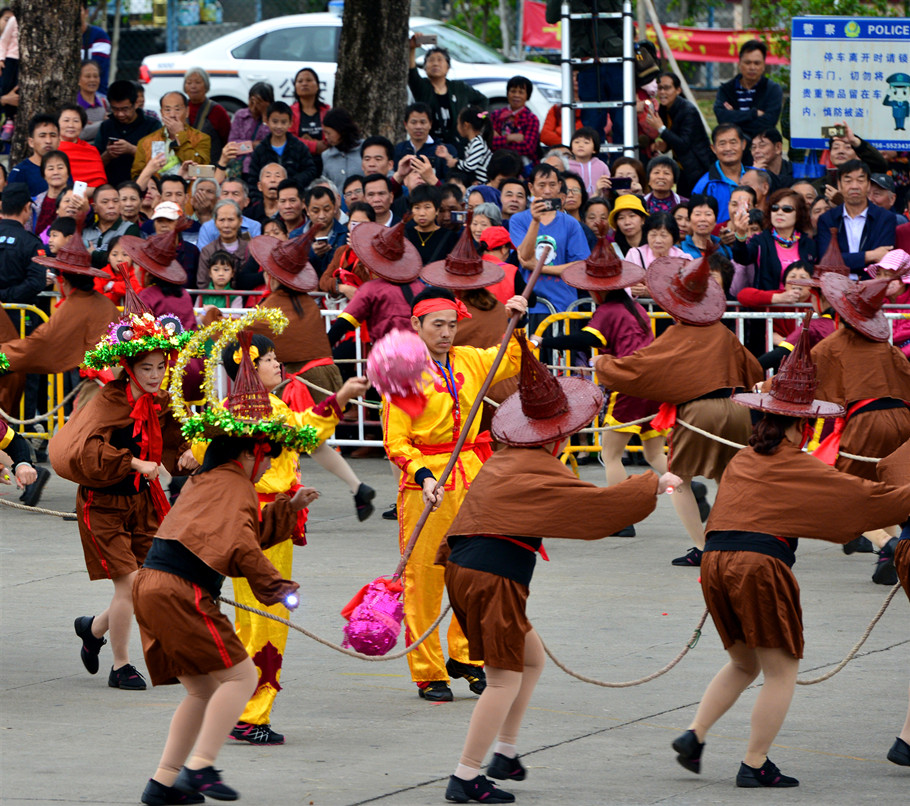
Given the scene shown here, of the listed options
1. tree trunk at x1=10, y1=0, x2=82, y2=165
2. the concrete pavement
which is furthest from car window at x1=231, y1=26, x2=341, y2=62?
the concrete pavement

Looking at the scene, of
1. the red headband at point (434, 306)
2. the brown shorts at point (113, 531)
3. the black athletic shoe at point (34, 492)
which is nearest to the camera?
the red headband at point (434, 306)

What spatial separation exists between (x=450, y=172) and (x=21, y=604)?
6.62 metres

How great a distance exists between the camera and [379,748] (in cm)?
625

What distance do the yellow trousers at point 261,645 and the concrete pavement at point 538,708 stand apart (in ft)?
0.52

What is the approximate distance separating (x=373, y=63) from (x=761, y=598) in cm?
1171

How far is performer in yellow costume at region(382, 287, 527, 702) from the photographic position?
6906mm

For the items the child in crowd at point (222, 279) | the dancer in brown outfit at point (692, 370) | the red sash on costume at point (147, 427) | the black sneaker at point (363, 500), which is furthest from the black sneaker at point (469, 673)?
the child in crowd at point (222, 279)

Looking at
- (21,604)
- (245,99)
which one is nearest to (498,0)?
(245,99)

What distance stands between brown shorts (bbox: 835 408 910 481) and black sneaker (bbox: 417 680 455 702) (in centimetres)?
294

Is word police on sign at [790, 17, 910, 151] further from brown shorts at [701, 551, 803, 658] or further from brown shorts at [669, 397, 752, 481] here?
brown shorts at [701, 551, 803, 658]

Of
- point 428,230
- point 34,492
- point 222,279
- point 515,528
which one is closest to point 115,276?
point 222,279

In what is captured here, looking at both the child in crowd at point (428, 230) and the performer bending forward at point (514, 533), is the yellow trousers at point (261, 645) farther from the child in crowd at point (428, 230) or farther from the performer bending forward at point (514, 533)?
the child in crowd at point (428, 230)

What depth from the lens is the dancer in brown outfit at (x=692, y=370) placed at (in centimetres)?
916

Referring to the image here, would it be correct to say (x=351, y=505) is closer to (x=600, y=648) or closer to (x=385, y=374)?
(x=600, y=648)
